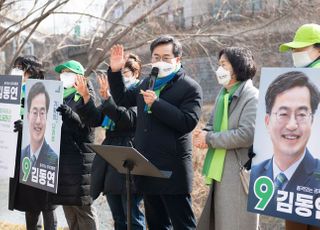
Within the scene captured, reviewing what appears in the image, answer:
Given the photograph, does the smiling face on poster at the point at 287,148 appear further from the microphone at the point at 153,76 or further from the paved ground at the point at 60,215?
the paved ground at the point at 60,215

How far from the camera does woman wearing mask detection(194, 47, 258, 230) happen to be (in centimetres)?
346

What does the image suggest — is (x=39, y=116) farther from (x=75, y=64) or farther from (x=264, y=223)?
(x=264, y=223)

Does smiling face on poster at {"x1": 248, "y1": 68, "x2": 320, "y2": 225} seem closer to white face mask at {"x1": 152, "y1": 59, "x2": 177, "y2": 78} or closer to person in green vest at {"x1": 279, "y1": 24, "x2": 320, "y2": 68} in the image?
person in green vest at {"x1": 279, "y1": 24, "x2": 320, "y2": 68}

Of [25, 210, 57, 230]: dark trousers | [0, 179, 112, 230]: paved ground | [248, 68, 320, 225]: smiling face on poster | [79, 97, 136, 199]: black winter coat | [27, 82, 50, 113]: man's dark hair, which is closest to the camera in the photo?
[248, 68, 320, 225]: smiling face on poster

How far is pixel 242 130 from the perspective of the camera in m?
3.42

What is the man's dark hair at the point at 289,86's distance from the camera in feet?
9.25

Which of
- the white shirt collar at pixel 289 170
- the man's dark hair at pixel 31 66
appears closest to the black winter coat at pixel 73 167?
the man's dark hair at pixel 31 66

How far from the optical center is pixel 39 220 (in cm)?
470

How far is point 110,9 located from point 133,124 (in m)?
6.89

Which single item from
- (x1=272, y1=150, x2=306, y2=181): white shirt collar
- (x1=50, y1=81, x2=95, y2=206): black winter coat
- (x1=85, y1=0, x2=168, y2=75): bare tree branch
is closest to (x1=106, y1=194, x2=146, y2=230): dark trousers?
(x1=50, y1=81, x2=95, y2=206): black winter coat

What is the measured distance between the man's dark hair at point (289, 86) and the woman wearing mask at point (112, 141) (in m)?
1.39

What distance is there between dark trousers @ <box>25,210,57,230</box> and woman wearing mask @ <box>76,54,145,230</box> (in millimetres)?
603

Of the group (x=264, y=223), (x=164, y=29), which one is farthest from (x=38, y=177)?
(x=164, y=29)

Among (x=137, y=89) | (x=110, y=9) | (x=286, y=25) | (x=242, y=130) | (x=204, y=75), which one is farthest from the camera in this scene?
(x=204, y=75)
